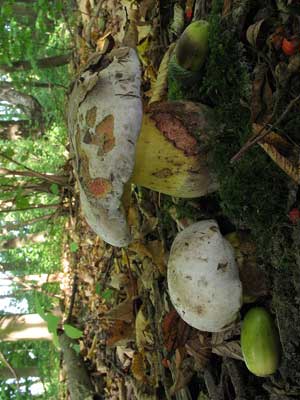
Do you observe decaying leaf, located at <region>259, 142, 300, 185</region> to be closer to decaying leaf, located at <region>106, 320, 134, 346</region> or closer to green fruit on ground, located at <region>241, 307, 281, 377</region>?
green fruit on ground, located at <region>241, 307, 281, 377</region>

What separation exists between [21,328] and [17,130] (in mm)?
2122

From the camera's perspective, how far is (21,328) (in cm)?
367

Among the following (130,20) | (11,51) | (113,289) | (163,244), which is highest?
(130,20)

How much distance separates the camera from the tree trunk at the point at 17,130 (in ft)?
15.3

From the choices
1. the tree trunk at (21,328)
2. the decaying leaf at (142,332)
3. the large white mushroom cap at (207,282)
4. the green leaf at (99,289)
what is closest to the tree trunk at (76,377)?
the green leaf at (99,289)

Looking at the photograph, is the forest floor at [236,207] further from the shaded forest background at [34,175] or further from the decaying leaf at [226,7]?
the shaded forest background at [34,175]

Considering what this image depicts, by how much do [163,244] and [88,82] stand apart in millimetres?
827

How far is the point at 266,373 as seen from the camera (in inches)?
49.5

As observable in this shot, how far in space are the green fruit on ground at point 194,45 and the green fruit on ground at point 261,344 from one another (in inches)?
33.2

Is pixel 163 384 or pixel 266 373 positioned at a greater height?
pixel 266 373

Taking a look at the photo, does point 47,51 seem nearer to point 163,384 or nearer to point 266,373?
point 163,384

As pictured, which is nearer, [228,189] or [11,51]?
[228,189]

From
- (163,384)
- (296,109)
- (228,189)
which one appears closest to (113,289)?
(163,384)

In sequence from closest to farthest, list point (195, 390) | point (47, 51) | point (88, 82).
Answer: point (88, 82) → point (195, 390) → point (47, 51)
